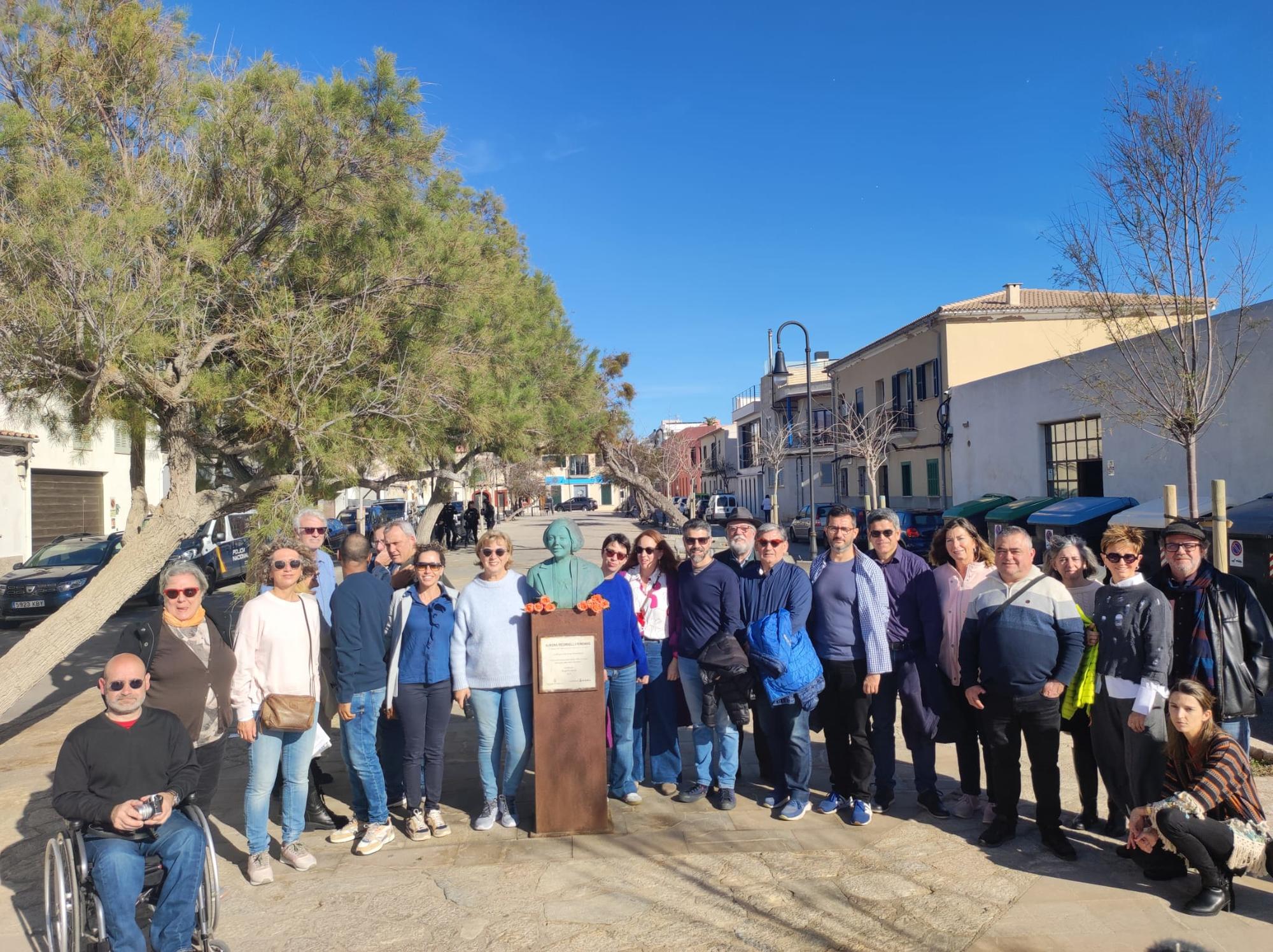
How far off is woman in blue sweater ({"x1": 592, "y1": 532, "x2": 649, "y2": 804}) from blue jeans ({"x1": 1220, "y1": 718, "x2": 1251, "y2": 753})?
119 inches

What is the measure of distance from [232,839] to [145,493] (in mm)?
3922

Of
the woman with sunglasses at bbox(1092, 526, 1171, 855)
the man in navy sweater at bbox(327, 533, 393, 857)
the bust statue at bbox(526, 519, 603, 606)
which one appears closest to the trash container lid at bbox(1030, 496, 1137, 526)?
the woman with sunglasses at bbox(1092, 526, 1171, 855)

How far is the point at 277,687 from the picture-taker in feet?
14.4

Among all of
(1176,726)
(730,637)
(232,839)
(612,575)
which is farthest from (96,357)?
(1176,726)

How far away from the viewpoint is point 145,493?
7773 millimetres

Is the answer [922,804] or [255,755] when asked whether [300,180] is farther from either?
[922,804]

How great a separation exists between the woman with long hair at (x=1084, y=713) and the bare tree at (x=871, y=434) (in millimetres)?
21970

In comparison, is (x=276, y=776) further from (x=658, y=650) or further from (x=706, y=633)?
(x=706, y=633)

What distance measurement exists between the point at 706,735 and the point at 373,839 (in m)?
1.98

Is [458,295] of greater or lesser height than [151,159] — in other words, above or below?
below

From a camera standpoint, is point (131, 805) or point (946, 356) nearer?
point (131, 805)

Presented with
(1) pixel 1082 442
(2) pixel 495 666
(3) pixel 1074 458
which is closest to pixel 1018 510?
(1) pixel 1082 442

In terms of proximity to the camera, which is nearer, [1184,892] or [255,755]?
[1184,892]

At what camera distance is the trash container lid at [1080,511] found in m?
14.3
